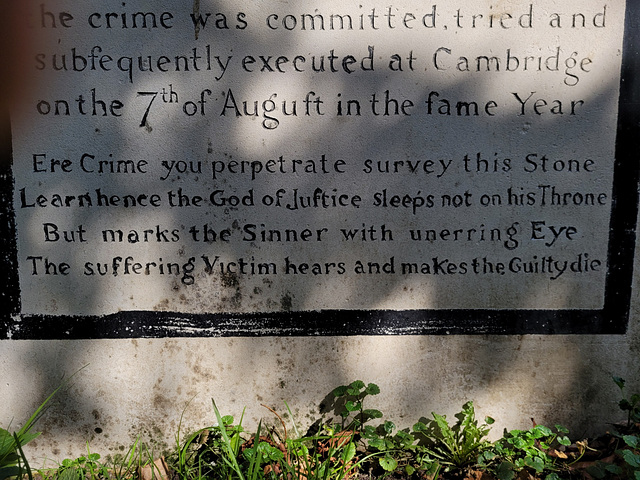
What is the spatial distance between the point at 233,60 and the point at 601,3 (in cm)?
133

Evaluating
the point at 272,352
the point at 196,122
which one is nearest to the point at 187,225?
the point at 196,122

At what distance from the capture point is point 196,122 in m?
2.06

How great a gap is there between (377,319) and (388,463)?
1.77ft

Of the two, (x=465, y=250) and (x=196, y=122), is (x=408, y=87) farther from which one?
(x=196, y=122)

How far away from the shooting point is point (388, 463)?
2.11m

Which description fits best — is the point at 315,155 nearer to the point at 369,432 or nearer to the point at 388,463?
the point at 369,432

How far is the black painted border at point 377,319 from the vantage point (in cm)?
213

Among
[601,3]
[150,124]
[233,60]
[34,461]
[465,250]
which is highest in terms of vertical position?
[601,3]

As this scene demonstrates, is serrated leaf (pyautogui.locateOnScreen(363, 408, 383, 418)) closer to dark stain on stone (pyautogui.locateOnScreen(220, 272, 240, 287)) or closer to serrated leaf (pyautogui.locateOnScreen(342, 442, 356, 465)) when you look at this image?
serrated leaf (pyautogui.locateOnScreen(342, 442, 356, 465))

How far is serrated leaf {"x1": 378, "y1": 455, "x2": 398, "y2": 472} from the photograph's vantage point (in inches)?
82.5

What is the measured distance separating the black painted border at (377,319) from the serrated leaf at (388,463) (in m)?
0.47

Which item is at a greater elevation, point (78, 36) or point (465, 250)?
point (78, 36)

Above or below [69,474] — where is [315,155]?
above

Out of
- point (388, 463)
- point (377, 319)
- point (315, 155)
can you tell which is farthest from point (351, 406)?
point (315, 155)
